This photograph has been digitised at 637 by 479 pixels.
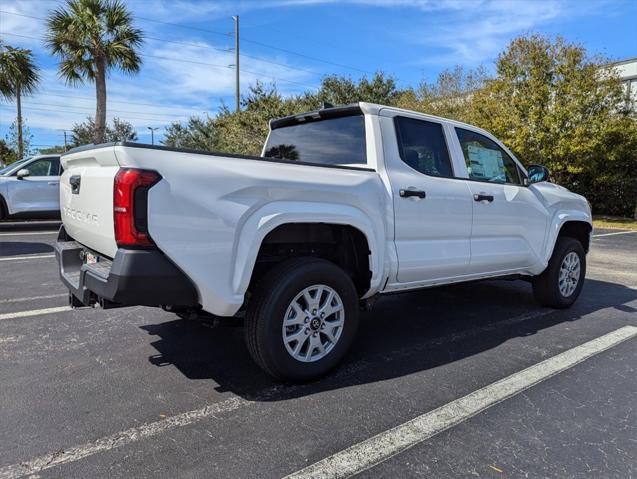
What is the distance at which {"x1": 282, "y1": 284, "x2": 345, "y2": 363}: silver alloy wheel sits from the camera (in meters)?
3.29

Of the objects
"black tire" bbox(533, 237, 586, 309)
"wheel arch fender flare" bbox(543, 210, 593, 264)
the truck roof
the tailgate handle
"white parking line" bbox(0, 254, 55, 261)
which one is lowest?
"white parking line" bbox(0, 254, 55, 261)

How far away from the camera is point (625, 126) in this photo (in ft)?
57.8

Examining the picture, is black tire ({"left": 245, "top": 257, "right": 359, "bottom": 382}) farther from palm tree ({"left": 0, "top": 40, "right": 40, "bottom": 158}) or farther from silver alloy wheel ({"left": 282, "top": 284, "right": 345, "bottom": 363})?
palm tree ({"left": 0, "top": 40, "right": 40, "bottom": 158})

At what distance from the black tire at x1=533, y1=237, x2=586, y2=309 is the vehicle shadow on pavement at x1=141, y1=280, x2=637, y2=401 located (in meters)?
0.10

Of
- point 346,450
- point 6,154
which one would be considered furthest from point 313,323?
point 6,154

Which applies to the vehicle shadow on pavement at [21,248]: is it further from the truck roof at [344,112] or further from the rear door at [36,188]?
the truck roof at [344,112]

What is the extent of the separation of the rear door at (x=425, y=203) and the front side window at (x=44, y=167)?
35.6ft

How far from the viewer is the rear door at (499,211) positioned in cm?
458

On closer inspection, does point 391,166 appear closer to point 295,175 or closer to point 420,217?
point 420,217

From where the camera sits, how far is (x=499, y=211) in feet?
15.6

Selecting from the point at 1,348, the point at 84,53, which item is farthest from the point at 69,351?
the point at 84,53

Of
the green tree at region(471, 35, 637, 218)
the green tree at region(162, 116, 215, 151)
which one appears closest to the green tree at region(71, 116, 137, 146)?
the green tree at region(162, 116, 215, 151)

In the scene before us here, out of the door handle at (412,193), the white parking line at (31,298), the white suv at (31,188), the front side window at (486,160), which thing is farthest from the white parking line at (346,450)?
the white suv at (31,188)

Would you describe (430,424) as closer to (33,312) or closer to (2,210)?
(33,312)
